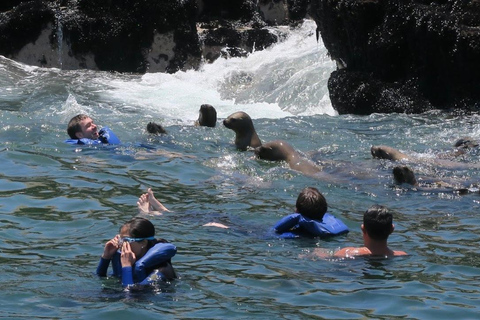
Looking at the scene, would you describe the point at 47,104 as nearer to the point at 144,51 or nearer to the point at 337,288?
the point at 144,51

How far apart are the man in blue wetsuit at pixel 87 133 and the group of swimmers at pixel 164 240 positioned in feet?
11.7

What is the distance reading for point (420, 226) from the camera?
878 cm

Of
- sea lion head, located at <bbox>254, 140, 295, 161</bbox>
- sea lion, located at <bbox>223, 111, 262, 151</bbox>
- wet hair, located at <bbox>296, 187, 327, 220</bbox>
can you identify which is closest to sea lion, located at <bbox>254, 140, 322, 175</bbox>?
sea lion head, located at <bbox>254, 140, 295, 161</bbox>

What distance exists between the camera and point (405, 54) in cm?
1731

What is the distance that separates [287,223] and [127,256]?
7.11ft

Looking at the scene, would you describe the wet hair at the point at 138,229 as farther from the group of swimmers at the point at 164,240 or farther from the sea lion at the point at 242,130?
the sea lion at the point at 242,130

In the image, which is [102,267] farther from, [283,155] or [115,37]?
[115,37]

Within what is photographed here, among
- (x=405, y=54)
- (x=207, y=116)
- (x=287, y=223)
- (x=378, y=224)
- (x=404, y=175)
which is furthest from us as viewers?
(x=405, y=54)

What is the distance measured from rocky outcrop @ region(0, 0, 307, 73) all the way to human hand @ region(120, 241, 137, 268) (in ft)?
56.4

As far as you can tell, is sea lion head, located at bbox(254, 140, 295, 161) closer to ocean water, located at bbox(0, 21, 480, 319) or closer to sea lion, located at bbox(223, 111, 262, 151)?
ocean water, located at bbox(0, 21, 480, 319)

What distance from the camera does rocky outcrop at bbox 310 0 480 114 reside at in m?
16.2

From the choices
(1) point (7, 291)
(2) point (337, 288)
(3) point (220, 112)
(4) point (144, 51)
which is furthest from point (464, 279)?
(4) point (144, 51)

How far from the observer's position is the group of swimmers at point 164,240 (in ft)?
21.5

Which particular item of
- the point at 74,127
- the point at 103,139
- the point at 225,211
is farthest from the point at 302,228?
the point at 74,127
